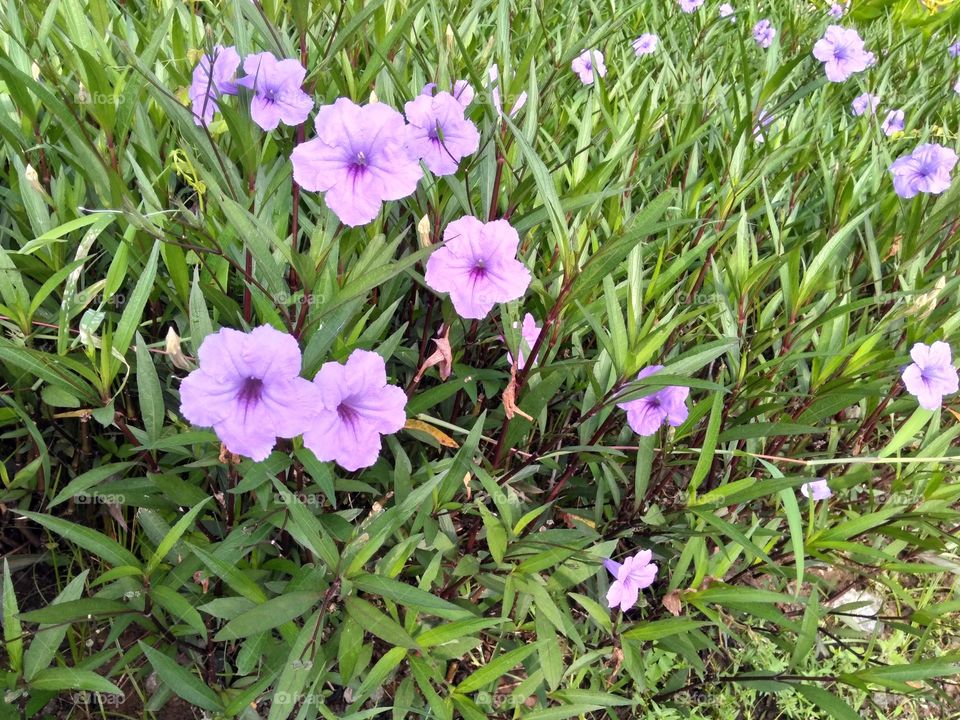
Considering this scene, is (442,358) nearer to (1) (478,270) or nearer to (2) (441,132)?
(1) (478,270)

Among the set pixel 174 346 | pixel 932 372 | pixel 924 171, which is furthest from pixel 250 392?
pixel 924 171

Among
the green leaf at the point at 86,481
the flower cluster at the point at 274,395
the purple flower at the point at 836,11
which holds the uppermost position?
the purple flower at the point at 836,11

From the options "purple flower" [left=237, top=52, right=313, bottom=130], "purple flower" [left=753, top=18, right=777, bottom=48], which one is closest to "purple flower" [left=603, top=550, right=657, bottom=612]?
"purple flower" [left=237, top=52, right=313, bottom=130]

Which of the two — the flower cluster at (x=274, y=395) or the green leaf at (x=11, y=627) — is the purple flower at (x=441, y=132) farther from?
the green leaf at (x=11, y=627)

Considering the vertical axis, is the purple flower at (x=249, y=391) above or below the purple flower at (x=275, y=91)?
below

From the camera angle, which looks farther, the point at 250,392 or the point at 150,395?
the point at 150,395

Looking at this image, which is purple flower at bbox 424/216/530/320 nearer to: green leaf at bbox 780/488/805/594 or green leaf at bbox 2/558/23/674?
green leaf at bbox 780/488/805/594

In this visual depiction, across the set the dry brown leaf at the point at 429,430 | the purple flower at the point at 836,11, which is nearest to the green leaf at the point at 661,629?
the dry brown leaf at the point at 429,430
